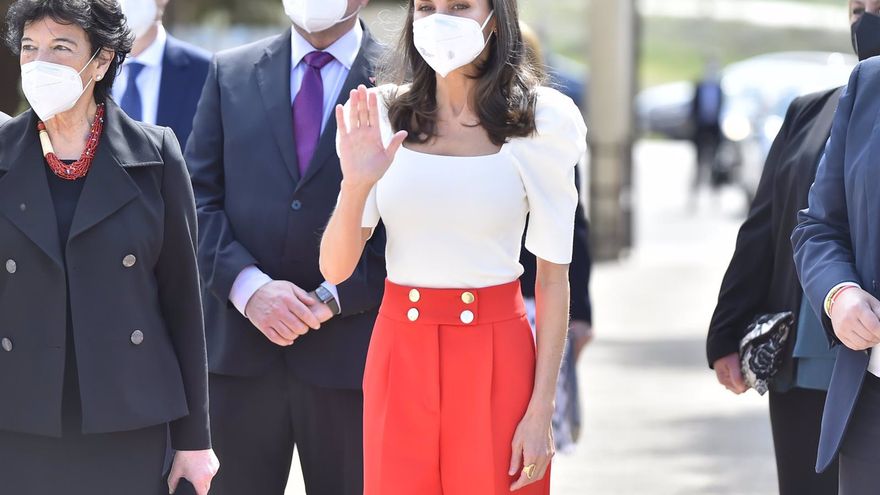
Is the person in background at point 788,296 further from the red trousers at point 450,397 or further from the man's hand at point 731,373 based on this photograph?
the red trousers at point 450,397

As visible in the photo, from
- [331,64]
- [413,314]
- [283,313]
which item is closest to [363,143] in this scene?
[413,314]

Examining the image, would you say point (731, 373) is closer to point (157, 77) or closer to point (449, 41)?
point (449, 41)

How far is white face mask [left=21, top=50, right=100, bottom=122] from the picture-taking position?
12.8ft

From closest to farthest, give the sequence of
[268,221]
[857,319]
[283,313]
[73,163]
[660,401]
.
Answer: [857,319]
[73,163]
[283,313]
[268,221]
[660,401]

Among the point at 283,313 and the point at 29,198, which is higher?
the point at 29,198

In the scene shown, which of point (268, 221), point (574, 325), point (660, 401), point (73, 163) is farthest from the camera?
point (660, 401)

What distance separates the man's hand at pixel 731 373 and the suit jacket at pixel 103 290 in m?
1.86

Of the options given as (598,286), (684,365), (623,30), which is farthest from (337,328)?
(623,30)

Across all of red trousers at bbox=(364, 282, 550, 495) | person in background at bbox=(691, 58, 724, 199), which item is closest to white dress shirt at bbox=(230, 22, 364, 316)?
red trousers at bbox=(364, 282, 550, 495)

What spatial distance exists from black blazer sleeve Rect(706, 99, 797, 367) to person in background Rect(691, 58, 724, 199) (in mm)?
17716

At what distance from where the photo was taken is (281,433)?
4.79 m

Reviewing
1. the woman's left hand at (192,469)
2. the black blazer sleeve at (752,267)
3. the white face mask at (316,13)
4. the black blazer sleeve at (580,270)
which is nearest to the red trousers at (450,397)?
the woman's left hand at (192,469)

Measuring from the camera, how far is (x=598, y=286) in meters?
15.0

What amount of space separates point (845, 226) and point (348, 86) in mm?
1585
